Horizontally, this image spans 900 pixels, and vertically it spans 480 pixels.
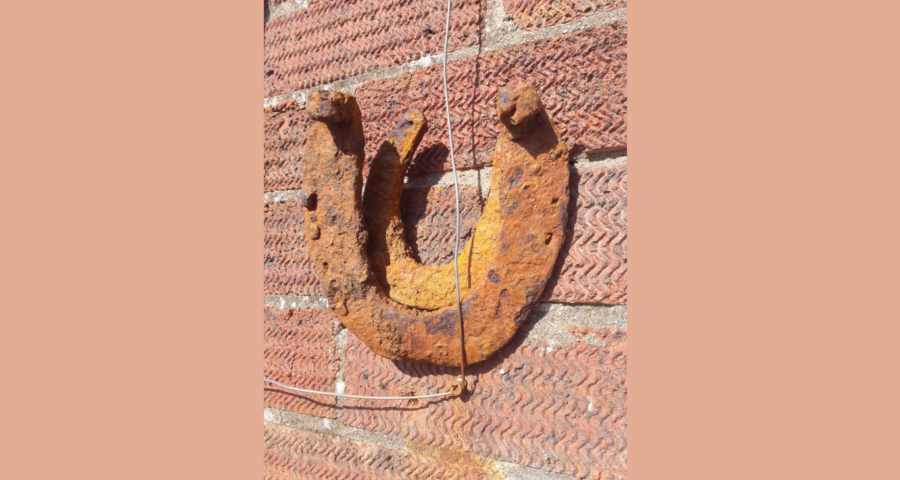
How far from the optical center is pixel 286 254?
1724 mm

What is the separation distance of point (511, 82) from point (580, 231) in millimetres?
380

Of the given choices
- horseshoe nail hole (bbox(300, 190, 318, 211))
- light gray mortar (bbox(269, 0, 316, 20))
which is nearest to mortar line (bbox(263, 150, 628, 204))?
horseshoe nail hole (bbox(300, 190, 318, 211))

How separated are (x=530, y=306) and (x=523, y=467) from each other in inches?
14.2

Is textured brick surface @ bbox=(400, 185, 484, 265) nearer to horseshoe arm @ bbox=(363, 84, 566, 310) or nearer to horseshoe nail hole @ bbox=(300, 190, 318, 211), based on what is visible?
horseshoe arm @ bbox=(363, 84, 566, 310)

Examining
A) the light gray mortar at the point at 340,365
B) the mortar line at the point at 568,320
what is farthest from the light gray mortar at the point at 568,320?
the light gray mortar at the point at 340,365

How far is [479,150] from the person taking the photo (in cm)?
136

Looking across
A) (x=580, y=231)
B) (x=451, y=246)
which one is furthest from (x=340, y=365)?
(x=580, y=231)

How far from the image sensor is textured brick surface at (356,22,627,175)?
3.91 feet

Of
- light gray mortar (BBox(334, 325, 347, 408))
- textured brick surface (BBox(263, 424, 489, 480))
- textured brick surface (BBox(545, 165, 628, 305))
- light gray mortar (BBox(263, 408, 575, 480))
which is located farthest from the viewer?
light gray mortar (BBox(334, 325, 347, 408))

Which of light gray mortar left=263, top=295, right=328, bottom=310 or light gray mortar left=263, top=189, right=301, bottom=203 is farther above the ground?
light gray mortar left=263, top=189, right=301, bottom=203

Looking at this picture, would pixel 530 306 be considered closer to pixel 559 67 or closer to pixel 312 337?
pixel 559 67

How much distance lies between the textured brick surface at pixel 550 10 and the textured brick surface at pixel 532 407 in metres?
0.66

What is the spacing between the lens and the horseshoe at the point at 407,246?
4.01ft

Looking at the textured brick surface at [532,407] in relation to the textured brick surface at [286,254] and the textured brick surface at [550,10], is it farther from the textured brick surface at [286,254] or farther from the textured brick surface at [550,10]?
the textured brick surface at [550,10]
